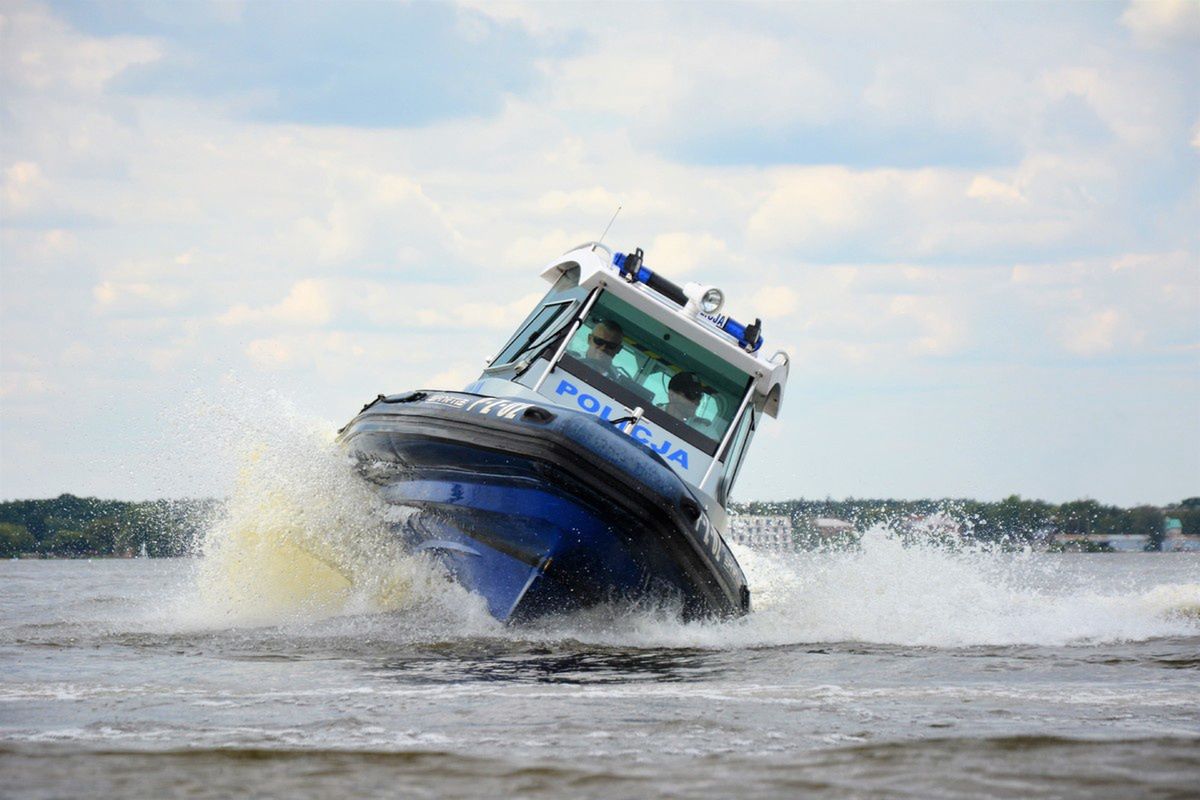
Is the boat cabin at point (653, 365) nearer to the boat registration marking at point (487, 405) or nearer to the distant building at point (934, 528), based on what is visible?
the boat registration marking at point (487, 405)

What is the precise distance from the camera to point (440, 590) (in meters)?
10.5

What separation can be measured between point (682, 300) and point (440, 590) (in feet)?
9.69

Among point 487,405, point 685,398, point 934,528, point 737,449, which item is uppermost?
point 685,398

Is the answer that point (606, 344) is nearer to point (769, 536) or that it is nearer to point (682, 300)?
point (682, 300)

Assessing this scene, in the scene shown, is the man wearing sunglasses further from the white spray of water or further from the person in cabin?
the white spray of water

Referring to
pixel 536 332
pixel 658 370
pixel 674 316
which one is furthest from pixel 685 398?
pixel 536 332

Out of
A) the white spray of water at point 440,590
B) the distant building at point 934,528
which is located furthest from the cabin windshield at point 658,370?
the distant building at point 934,528

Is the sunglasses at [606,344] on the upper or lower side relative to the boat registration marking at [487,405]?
upper

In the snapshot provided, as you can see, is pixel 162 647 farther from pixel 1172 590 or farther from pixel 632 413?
pixel 1172 590

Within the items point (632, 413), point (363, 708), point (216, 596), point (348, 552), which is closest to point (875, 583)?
point (632, 413)

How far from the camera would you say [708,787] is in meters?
4.64

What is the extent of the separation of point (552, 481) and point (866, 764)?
14.7 ft

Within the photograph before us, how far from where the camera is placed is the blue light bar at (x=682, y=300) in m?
11.1

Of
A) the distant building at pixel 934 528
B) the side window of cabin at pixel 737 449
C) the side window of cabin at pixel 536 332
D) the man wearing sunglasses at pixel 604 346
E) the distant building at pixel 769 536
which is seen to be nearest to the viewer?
the man wearing sunglasses at pixel 604 346
